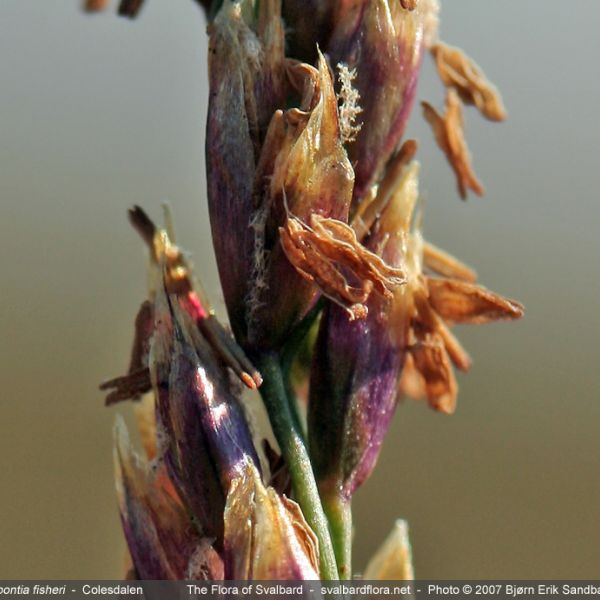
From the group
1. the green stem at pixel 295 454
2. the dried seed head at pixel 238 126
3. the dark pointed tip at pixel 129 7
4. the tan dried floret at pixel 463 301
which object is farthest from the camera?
the dark pointed tip at pixel 129 7

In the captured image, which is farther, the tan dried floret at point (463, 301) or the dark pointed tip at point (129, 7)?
the dark pointed tip at point (129, 7)

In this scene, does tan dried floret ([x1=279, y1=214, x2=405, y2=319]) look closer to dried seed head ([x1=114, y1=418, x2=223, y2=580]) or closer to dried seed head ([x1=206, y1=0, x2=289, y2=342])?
dried seed head ([x1=206, y1=0, x2=289, y2=342])

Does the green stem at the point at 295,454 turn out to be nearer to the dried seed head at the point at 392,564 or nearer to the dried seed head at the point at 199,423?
the dried seed head at the point at 199,423

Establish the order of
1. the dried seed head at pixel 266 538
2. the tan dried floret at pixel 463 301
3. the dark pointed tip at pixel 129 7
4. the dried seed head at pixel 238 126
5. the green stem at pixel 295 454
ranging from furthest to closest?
the dark pointed tip at pixel 129 7, the tan dried floret at pixel 463 301, the dried seed head at pixel 238 126, the green stem at pixel 295 454, the dried seed head at pixel 266 538

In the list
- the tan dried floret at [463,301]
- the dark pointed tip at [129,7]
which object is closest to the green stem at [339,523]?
the tan dried floret at [463,301]

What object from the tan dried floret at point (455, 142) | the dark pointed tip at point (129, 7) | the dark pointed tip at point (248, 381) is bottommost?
the dark pointed tip at point (248, 381)

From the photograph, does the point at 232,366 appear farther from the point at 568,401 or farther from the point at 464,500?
the point at 568,401

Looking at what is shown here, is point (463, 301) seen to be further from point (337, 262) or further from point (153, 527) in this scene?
point (153, 527)
